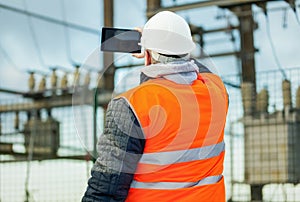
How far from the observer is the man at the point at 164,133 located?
7.38 feet

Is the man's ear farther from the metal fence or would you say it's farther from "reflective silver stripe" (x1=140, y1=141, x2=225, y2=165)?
the metal fence

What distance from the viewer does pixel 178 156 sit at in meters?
2.31

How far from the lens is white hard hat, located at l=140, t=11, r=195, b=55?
2.37m

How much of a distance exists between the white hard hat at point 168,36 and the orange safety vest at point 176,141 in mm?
107

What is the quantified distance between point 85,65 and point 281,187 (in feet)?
6.88

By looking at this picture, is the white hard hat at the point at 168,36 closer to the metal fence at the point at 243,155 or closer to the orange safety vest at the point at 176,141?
the orange safety vest at the point at 176,141

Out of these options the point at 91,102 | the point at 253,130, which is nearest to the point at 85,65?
the point at 91,102

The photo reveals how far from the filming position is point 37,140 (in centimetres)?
593

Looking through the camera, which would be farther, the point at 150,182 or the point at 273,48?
the point at 273,48

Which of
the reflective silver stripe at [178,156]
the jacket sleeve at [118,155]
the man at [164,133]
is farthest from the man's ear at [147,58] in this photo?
the reflective silver stripe at [178,156]

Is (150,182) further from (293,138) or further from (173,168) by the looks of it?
(293,138)

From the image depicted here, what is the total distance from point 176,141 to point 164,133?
5cm

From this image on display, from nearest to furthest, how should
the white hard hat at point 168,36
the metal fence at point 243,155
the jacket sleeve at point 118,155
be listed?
1. the jacket sleeve at point 118,155
2. the white hard hat at point 168,36
3. the metal fence at point 243,155

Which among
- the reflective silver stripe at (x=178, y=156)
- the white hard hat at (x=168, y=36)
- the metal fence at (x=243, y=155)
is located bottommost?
the metal fence at (x=243, y=155)
